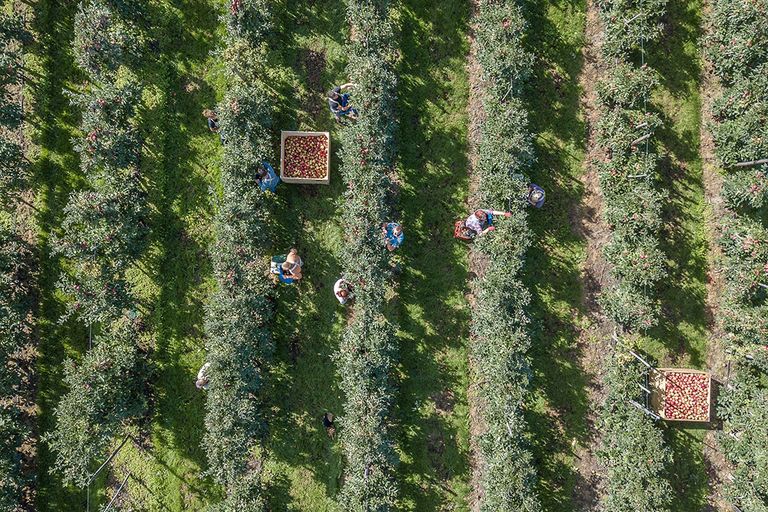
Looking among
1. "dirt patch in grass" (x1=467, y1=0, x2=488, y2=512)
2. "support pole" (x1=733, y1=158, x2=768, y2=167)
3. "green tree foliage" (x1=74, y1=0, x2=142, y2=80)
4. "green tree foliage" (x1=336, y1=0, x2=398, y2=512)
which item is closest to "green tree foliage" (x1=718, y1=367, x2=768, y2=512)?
"support pole" (x1=733, y1=158, x2=768, y2=167)

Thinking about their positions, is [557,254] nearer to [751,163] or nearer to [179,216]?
[751,163]

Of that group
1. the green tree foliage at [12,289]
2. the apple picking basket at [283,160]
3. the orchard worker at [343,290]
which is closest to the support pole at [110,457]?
the green tree foliage at [12,289]

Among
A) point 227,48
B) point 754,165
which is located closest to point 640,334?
point 754,165

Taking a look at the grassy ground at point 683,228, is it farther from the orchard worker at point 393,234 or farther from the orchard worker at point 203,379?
the orchard worker at point 203,379

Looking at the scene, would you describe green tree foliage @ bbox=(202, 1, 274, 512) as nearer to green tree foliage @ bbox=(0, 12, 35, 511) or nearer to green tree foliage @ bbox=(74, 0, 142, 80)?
green tree foliage @ bbox=(74, 0, 142, 80)

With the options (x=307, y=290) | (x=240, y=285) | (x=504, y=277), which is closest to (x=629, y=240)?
(x=504, y=277)
